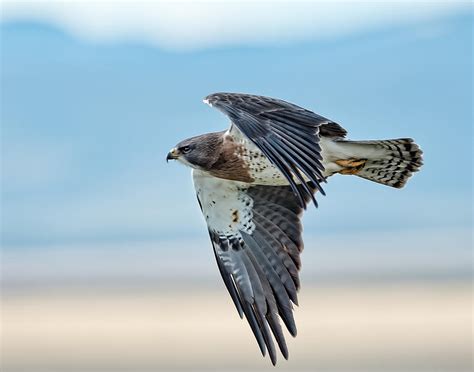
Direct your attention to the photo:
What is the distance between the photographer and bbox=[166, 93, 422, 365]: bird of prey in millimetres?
10250

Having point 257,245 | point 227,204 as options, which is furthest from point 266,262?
point 227,204

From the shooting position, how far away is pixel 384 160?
11.1 metres

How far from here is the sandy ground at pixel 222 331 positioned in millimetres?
34594

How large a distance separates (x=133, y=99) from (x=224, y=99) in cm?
11187

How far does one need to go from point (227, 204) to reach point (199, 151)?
2.42 feet

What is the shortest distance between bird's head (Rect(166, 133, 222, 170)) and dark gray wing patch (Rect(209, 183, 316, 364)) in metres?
0.72

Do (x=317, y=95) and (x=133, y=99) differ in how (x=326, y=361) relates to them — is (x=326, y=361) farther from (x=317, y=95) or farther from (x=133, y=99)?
(x=133, y=99)

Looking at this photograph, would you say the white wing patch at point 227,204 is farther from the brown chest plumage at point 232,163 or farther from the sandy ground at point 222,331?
the sandy ground at point 222,331

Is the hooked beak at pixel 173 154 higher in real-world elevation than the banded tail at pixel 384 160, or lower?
higher

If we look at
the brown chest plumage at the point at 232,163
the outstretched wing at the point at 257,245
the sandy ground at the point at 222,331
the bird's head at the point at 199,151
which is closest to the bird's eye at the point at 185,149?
the bird's head at the point at 199,151

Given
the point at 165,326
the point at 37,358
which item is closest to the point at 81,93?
the point at 165,326

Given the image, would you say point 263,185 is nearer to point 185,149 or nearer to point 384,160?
point 185,149

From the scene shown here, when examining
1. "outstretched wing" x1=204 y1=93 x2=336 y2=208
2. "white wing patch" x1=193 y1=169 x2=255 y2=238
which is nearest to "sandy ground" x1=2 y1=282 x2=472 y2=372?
"white wing patch" x1=193 y1=169 x2=255 y2=238

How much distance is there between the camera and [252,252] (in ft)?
37.3
